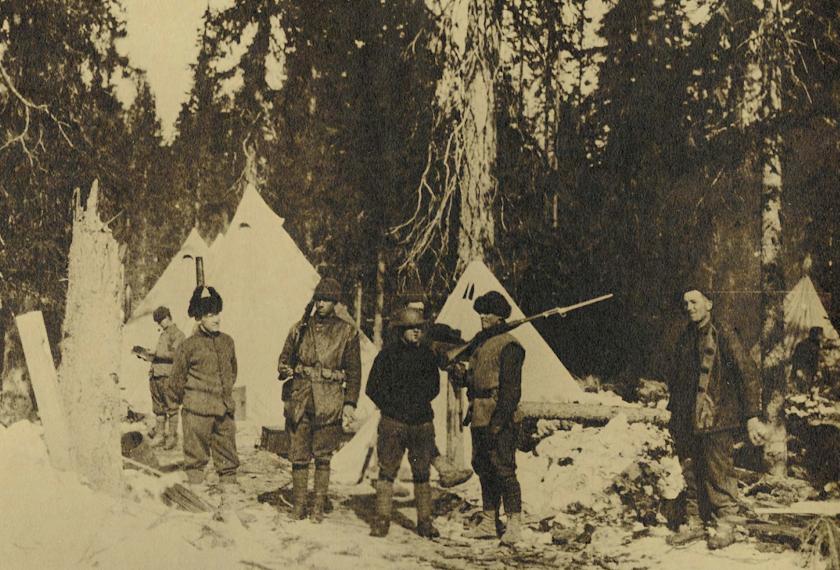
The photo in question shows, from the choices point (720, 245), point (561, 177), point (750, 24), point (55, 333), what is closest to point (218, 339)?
point (55, 333)

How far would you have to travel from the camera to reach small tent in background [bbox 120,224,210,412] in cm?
423

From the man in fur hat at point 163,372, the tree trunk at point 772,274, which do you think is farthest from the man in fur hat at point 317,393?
the tree trunk at point 772,274

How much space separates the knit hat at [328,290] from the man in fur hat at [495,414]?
2.32 feet

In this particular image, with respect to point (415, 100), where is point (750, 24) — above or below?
above

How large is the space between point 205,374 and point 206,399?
0.41 ft

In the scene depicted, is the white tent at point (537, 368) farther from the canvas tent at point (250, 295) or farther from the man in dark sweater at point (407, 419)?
the canvas tent at point (250, 295)

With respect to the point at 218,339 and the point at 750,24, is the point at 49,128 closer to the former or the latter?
the point at 218,339

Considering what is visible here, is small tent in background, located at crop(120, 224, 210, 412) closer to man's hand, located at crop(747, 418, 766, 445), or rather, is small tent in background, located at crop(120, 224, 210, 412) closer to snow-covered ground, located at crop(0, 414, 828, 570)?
snow-covered ground, located at crop(0, 414, 828, 570)

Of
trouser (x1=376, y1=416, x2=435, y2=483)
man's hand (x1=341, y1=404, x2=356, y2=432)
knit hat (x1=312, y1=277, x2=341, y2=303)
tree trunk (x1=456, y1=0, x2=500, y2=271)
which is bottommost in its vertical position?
trouser (x1=376, y1=416, x2=435, y2=483)

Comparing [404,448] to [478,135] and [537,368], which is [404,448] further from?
[478,135]

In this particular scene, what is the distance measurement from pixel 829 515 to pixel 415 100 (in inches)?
111

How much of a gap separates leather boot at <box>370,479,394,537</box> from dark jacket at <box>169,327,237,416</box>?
0.85 metres

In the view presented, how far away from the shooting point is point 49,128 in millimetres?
4395

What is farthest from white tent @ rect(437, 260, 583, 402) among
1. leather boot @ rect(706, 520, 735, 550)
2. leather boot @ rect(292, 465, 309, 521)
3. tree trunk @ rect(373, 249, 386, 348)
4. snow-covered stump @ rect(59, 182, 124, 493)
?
snow-covered stump @ rect(59, 182, 124, 493)
